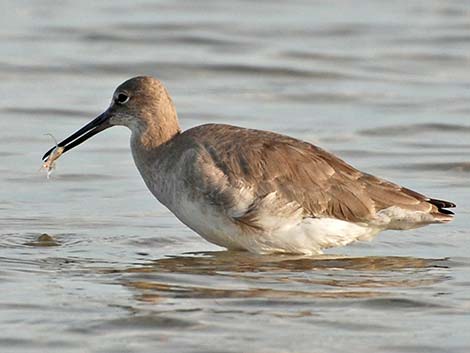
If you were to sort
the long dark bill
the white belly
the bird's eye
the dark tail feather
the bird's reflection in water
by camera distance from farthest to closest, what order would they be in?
the long dark bill < the bird's eye < the dark tail feather < the white belly < the bird's reflection in water

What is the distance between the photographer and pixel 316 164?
10789 mm

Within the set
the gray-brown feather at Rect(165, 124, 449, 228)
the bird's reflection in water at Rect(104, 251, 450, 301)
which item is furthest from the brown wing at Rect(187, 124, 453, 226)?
the bird's reflection in water at Rect(104, 251, 450, 301)

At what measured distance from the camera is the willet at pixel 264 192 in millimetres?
10391

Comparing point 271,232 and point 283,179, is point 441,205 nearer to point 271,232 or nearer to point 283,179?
point 283,179

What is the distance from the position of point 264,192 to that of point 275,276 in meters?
0.75

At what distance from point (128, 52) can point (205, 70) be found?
4.42ft

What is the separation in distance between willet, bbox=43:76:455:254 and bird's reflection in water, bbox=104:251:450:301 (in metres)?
0.17

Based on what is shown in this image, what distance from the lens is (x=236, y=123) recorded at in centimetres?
1513

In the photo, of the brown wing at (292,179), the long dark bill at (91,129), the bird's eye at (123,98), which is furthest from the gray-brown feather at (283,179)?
the long dark bill at (91,129)

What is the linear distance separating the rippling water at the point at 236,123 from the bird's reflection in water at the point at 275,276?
0.02m

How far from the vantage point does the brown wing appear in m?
10.5

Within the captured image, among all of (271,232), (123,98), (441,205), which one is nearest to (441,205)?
(441,205)

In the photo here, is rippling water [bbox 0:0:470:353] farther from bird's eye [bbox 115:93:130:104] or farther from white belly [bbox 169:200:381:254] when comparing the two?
bird's eye [bbox 115:93:130:104]

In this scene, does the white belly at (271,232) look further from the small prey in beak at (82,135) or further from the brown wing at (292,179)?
the small prey in beak at (82,135)
